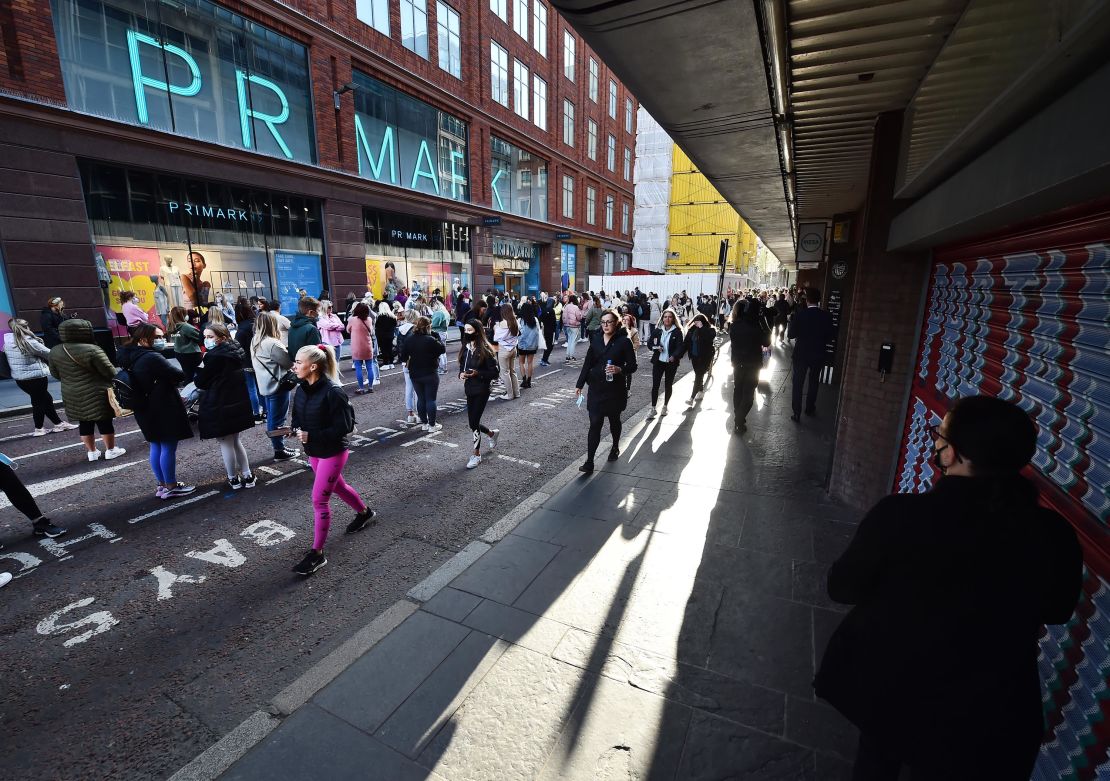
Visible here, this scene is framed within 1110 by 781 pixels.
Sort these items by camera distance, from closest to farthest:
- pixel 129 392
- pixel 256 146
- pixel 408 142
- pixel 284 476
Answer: pixel 129 392 → pixel 284 476 → pixel 256 146 → pixel 408 142

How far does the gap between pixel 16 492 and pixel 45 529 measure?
498mm

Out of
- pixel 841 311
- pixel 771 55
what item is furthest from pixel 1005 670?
pixel 841 311

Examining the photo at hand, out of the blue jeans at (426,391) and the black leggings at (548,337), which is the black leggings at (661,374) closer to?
the blue jeans at (426,391)

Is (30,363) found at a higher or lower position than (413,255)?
lower

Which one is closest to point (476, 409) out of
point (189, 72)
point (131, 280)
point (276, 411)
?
point (276, 411)

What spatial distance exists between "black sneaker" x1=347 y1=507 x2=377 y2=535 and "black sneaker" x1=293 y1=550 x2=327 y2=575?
0.62m

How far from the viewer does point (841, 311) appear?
37.7ft

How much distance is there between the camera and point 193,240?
14547 millimetres

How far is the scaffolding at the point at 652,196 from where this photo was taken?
4738 cm

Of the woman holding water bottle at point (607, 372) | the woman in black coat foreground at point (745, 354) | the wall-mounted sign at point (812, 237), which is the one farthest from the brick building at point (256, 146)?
the woman in black coat foreground at point (745, 354)

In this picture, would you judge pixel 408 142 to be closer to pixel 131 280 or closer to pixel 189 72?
pixel 189 72

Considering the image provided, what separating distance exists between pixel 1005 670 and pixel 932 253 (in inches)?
160

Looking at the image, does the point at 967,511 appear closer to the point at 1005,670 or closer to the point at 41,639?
the point at 1005,670

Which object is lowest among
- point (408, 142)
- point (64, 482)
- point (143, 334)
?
point (64, 482)
